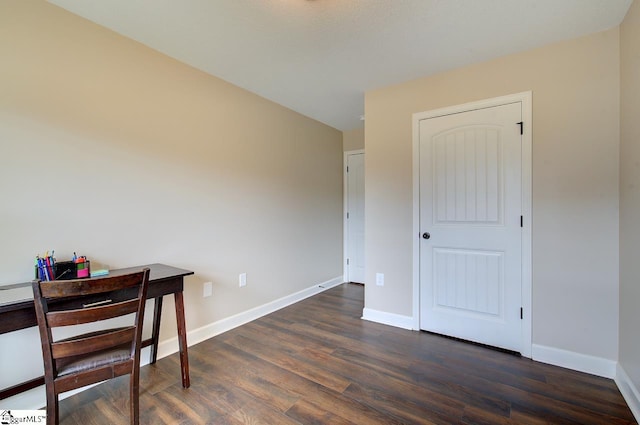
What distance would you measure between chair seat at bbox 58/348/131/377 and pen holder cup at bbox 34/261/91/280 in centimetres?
51

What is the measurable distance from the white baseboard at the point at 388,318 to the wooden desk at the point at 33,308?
70.3 inches

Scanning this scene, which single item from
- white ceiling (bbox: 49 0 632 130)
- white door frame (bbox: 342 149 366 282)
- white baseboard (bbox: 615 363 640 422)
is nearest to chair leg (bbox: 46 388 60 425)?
white ceiling (bbox: 49 0 632 130)

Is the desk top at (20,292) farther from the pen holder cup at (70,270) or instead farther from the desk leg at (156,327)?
the desk leg at (156,327)

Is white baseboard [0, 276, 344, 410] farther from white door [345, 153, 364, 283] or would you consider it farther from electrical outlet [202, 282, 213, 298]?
white door [345, 153, 364, 283]

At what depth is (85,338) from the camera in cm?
143

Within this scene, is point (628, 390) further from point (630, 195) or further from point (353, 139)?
point (353, 139)

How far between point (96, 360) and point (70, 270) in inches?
23.4

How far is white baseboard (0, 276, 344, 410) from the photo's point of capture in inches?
64.2

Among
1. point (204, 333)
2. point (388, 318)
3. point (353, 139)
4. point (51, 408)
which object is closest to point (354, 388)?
point (388, 318)

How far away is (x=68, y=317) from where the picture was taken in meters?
1.30
